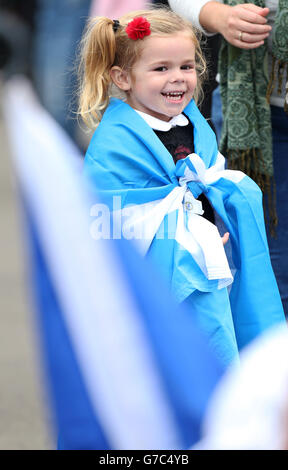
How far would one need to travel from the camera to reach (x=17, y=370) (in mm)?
3238

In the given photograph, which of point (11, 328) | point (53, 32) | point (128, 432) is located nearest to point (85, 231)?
point (128, 432)

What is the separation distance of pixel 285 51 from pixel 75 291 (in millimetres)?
1746

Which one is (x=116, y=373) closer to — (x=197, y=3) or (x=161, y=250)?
(x=161, y=250)

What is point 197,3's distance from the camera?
2.44 m

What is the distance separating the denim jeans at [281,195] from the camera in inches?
102

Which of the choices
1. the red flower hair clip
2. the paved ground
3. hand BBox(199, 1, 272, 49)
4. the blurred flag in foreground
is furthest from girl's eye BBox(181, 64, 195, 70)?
the blurred flag in foreground

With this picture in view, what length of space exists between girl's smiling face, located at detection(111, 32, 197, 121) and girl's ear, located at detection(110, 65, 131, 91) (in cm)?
3

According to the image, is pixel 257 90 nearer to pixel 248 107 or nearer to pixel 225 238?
pixel 248 107

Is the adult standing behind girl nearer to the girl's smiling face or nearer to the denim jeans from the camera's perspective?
the denim jeans

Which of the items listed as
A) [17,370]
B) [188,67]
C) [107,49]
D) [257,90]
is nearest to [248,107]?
[257,90]

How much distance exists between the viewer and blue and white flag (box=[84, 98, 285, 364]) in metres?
2.01

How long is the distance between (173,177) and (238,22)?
1.86 feet

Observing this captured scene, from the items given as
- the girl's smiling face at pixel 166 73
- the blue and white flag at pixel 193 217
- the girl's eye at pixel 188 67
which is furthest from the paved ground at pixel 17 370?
the girl's eye at pixel 188 67

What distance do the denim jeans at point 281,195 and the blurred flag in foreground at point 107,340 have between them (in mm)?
1815
